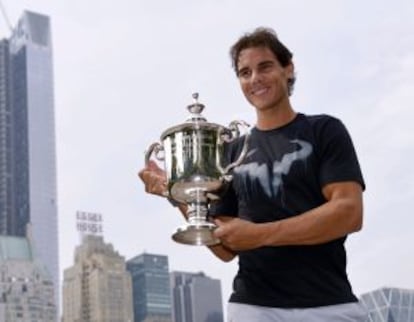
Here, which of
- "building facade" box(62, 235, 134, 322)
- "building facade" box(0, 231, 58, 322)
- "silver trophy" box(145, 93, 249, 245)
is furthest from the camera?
"building facade" box(0, 231, 58, 322)

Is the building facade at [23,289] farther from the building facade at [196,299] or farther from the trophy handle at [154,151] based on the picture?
the trophy handle at [154,151]

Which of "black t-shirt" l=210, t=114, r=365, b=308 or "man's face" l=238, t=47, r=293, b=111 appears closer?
"black t-shirt" l=210, t=114, r=365, b=308

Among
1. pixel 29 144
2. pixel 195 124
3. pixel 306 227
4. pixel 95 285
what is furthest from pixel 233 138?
pixel 29 144

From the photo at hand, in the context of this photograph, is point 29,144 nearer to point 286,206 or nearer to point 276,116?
point 276,116

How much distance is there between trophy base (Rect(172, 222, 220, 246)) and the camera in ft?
8.32

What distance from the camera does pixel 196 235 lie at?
2.56 meters

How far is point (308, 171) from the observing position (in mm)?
2631

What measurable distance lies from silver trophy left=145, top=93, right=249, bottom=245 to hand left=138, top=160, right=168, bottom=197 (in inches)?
1.2

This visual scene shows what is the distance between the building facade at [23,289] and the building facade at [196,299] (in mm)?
16207

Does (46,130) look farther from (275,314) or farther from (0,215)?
(275,314)

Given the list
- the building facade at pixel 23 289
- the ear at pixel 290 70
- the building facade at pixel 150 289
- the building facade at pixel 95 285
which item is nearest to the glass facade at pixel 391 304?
the building facade at pixel 95 285

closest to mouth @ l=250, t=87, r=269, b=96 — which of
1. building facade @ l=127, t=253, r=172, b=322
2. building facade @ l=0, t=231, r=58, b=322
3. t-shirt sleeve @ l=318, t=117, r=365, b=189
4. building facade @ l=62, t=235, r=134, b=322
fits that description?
→ t-shirt sleeve @ l=318, t=117, r=365, b=189

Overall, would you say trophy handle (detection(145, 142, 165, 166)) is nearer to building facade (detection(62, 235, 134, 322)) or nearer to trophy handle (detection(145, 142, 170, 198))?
trophy handle (detection(145, 142, 170, 198))

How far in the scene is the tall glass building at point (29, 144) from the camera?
13025 cm
